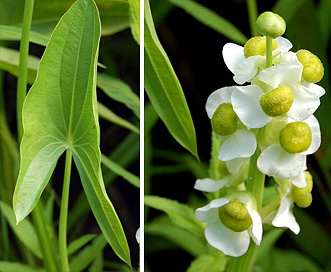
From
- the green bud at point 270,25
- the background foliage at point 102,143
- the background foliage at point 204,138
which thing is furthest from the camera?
the background foliage at point 204,138

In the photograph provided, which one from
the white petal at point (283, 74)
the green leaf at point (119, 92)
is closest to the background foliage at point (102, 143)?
the green leaf at point (119, 92)

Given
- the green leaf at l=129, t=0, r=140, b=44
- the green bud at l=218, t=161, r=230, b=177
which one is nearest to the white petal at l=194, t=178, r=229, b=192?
the green bud at l=218, t=161, r=230, b=177

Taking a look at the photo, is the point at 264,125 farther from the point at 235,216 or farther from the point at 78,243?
the point at 78,243

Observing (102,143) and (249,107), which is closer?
(249,107)

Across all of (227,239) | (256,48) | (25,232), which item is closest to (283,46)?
(256,48)

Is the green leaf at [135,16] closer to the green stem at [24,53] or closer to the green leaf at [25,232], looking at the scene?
the green stem at [24,53]

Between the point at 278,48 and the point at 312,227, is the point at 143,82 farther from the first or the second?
the point at 312,227

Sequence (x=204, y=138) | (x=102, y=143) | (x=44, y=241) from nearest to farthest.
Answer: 1. (x=44, y=241)
2. (x=102, y=143)
3. (x=204, y=138)
